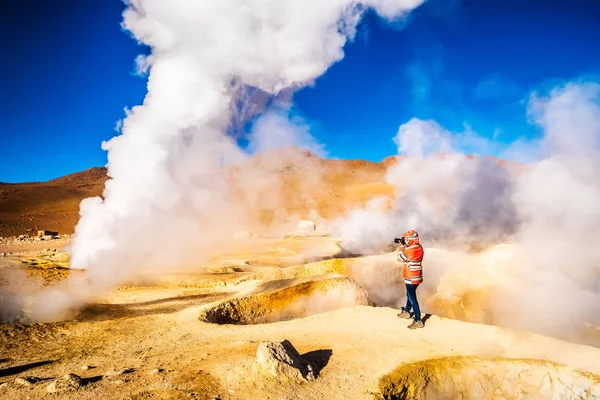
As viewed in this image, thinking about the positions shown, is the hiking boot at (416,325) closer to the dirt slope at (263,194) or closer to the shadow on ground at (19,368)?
the shadow on ground at (19,368)

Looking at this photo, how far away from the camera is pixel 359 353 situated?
5.33 metres

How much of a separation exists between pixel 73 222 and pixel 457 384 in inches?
1603

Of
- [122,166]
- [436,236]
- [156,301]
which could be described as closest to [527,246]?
[436,236]

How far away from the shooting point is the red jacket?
6020mm

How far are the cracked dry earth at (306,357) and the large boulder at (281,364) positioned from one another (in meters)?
0.09

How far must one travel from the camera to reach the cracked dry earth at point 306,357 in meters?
4.13

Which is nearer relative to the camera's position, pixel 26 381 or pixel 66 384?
pixel 66 384

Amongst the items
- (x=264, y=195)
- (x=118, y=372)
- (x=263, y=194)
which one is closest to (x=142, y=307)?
(x=118, y=372)

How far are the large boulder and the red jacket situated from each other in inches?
97.9

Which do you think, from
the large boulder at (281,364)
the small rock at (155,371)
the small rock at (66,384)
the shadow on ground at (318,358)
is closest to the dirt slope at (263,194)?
the small rock at (66,384)

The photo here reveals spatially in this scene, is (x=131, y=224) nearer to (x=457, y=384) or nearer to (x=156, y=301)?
(x=156, y=301)

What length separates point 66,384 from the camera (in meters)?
3.97

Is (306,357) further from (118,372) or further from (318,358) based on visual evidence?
(118,372)

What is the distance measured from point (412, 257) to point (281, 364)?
293cm
